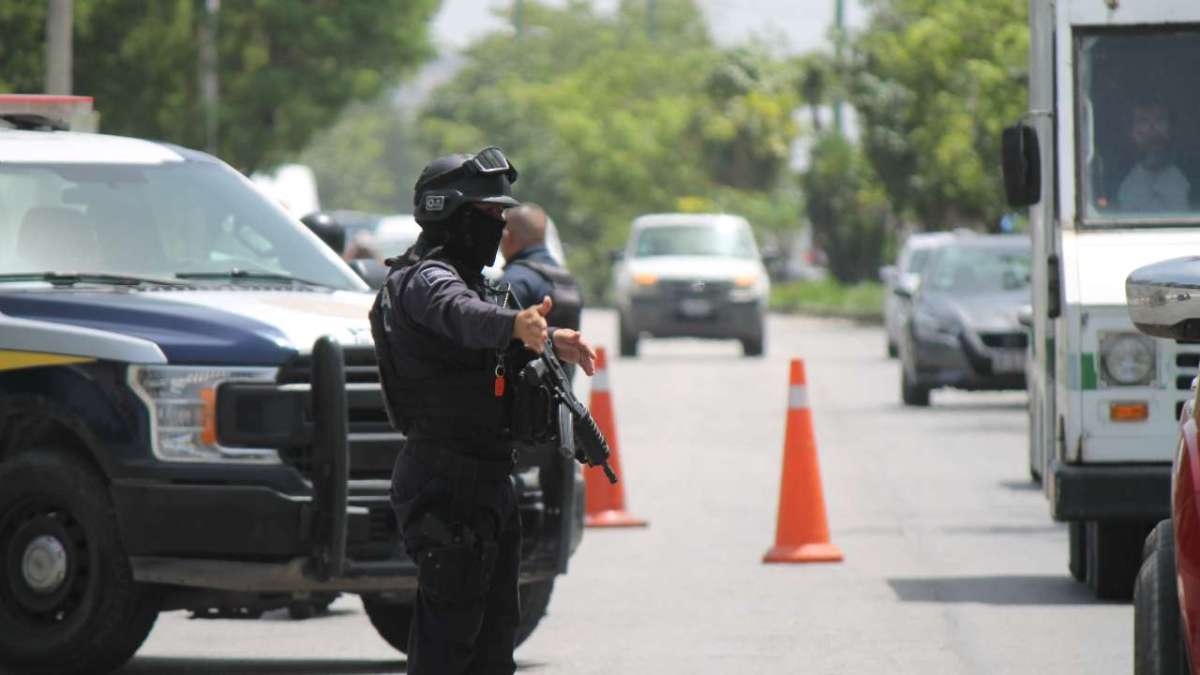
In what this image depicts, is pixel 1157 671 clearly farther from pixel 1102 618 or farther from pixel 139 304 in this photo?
pixel 1102 618

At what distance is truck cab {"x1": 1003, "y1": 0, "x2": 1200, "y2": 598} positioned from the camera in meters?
11.4

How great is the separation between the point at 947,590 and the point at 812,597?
0.66m

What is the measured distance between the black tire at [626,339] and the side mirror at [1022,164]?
83.6 feet

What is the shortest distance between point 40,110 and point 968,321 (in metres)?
14.7

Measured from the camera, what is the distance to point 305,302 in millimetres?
9680

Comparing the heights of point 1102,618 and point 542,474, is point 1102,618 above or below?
below

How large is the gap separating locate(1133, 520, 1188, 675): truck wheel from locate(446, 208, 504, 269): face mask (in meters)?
1.87

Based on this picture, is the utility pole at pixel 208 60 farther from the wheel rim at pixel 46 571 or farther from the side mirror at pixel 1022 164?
the wheel rim at pixel 46 571

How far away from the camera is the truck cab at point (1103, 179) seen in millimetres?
11367

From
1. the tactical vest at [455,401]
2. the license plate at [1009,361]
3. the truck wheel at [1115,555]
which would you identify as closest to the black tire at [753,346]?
the license plate at [1009,361]

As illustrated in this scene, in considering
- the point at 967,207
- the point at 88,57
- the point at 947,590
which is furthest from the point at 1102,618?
the point at 967,207

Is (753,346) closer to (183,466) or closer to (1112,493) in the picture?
(1112,493)

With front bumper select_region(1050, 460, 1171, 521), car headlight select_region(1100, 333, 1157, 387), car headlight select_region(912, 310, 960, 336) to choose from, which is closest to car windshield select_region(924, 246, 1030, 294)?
car headlight select_region(912, 310, 960, 336)

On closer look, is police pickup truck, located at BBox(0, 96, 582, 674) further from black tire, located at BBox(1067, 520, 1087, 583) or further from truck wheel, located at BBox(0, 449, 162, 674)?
black tire, located at BBox(1067, 520, 1087, 583)
